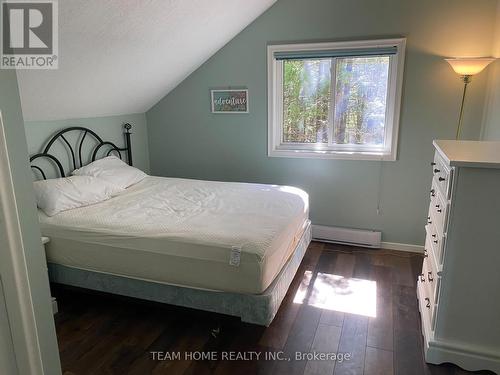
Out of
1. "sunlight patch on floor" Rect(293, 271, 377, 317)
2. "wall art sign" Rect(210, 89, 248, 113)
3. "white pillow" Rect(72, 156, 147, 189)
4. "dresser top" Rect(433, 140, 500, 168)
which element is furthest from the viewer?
"wall art sign" Rect(210, 89, 248, 113)

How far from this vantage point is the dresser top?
1.75 meters

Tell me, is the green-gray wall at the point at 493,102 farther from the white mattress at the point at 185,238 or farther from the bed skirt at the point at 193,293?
the bed skirt at the point at 193,293

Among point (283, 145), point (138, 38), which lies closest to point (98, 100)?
point (138, 38)

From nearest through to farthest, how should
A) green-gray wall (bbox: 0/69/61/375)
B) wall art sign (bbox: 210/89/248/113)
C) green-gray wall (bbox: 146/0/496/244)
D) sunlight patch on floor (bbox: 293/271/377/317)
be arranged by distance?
green-gray wall (bbox: 0/69/61/375), sunlight patch on floor (bbox: 293/271/377/317), green-gray wall (bbox: 146/0/496/244), wall art sign (bbox: 210/89/248/113)

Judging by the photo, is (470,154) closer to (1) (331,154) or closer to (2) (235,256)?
(2) (235,256)

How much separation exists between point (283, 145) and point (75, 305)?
2457mm

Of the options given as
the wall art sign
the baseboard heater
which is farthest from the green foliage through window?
the baseboard heater

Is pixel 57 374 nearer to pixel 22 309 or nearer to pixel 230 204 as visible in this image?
pixel 22 309

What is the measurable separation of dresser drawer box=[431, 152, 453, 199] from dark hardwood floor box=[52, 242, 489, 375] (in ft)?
3.15

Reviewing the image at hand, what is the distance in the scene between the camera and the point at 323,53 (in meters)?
3.47

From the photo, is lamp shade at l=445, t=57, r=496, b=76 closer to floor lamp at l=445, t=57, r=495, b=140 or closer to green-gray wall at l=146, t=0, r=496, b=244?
floor lamp at l=445, t=57, r=495, b=140

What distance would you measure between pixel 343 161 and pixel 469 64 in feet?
4.32

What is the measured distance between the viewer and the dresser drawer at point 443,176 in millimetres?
1899

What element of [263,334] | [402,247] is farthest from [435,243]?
[402,247]
